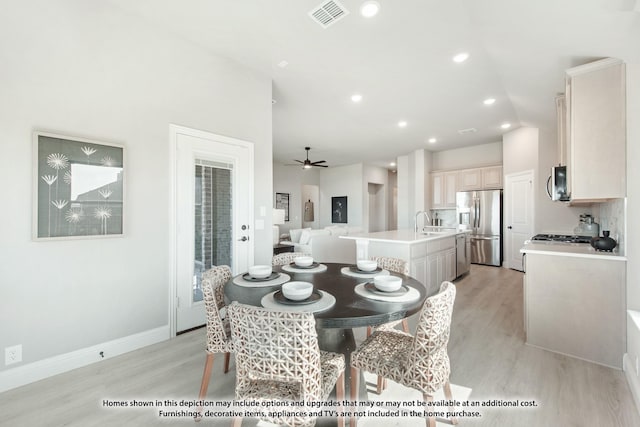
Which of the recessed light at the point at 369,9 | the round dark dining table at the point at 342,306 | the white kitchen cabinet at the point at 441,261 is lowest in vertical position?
the white kitchen cabinet at the point at 441,261

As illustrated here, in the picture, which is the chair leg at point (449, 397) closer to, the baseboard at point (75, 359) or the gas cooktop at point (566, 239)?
the baseboard at point (75, 359)

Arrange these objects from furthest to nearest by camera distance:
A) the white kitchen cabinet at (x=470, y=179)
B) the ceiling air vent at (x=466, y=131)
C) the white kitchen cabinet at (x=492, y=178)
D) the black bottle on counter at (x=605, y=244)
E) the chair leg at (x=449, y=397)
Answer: the white kitchen cabinet at (x=470, y=179) → the white kitchen cabinet at (x=492, y=178) → the ceiling air vent at (x=466, y=131) → the black bottle on counter at (x=605, y=244) → the chair leg at (x=449, y=397)

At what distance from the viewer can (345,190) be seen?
9.71m

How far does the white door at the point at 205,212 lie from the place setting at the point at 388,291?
1.91 m

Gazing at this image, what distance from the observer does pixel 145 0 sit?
227 cm

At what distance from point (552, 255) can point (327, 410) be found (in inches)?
91.7

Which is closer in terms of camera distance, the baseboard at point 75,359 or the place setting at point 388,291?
the place setting at point 388,291

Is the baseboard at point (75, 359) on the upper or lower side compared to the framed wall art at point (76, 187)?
lower

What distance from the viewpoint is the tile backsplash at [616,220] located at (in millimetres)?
2264

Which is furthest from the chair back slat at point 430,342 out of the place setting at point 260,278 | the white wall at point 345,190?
the white wall at point 345,190

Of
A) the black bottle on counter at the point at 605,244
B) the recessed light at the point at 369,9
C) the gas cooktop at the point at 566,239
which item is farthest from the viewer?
the gas cooktop at the point at 566,239

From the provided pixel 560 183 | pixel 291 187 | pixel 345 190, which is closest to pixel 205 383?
pixel 560 183

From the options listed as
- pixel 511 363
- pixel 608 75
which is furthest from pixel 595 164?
pixel 511 363

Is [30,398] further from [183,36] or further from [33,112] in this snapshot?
[183,36]
